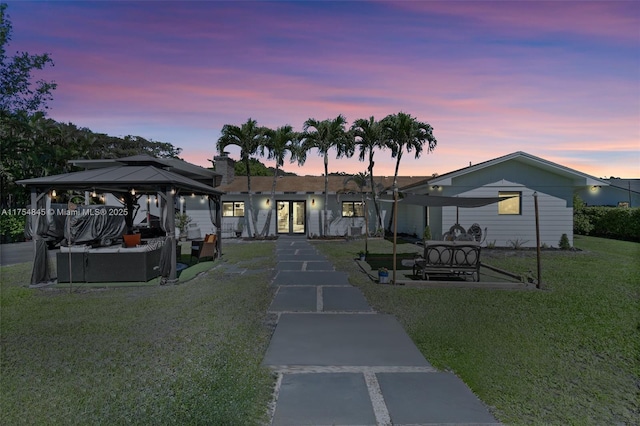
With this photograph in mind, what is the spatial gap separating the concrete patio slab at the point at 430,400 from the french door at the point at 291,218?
1892cm

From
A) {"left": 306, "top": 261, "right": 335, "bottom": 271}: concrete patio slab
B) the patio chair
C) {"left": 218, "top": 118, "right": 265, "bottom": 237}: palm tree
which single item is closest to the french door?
{"left": 218, "top": 118, "right": 265, "bottom": 237}: palm tree

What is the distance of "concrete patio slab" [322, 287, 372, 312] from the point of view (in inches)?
255

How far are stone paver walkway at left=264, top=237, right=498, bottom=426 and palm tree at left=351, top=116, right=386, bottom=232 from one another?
45.8ft

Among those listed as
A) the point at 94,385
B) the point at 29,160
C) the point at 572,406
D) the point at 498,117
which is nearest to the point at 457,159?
the point at 498,117

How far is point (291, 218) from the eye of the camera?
890 inches

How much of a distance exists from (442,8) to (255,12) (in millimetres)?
5267

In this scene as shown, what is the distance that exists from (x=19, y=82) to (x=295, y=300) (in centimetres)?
3090

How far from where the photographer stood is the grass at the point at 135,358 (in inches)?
122

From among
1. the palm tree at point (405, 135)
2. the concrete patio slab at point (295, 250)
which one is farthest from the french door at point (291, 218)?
the palm tree at point (405, 135)

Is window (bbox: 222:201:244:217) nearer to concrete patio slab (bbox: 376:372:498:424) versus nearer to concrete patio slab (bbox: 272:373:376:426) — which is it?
concrete patio slab (bbox: 272:373:376:426)

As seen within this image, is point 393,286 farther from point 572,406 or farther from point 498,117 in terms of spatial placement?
point 498,117

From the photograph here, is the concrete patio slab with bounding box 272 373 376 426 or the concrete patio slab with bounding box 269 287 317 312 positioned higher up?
the concrete patio slab with bounding box 269 287 317 312

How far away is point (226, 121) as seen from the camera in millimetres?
19281

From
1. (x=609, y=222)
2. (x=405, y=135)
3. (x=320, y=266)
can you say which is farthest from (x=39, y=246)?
(x=609, y=222)
